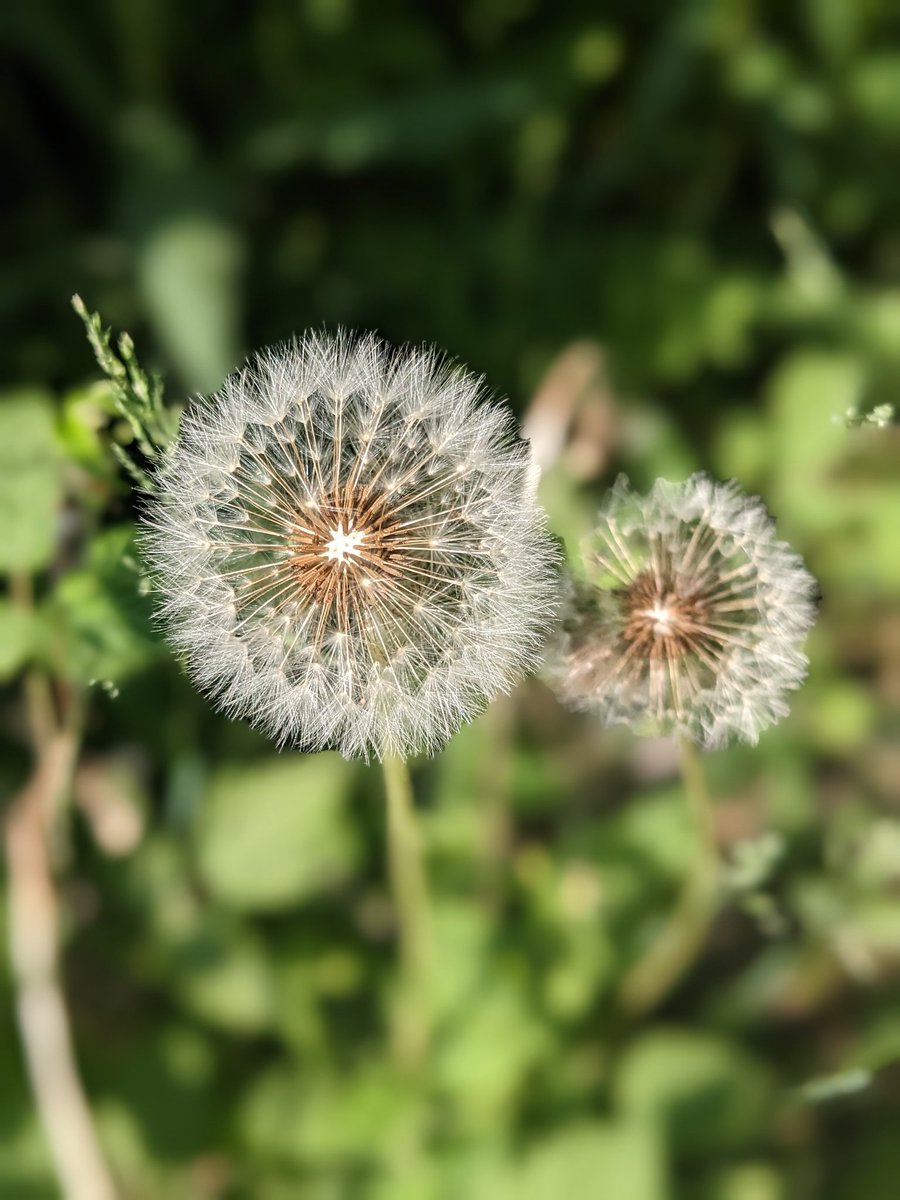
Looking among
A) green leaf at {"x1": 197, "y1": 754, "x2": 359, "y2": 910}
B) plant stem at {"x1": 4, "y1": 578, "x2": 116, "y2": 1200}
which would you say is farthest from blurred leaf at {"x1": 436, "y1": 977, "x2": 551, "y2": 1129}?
plant stem at {"x1": 4, "y1": 578, "x2": 116, "y2": 1200}

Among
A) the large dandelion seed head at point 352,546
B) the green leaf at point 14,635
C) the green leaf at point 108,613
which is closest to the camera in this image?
the large dandelion seed head at point 352,546

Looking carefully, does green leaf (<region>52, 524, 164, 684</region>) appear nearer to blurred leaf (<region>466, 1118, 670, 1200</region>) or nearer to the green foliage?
the green foliage

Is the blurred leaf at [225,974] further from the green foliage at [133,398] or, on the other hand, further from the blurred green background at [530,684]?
the green foliage at [133,398]

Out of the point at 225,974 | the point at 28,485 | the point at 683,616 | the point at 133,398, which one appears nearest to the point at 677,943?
the point at 225,974

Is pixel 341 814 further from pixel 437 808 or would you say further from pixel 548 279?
pixel 548 279

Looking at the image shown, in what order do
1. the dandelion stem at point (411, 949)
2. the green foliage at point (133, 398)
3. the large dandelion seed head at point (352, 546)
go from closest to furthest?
the green foliage at point (133, 398), the large dandelion seed head at point (352, 546), the dandelion stem at point (411, 949)

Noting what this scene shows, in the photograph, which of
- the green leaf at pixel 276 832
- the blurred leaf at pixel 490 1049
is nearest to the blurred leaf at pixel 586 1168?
the blurred leaf at pixel 490 1049

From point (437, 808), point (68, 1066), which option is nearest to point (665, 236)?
point (437, 808)
